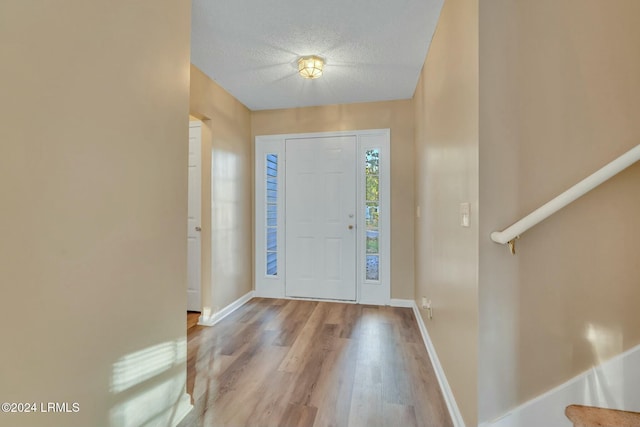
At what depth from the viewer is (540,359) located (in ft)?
3.50

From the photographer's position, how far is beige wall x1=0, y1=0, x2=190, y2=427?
2.64 ft

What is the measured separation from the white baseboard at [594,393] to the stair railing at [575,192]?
623 millimetres

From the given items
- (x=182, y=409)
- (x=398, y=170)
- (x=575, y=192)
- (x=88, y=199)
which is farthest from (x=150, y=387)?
(x=398, y=170)

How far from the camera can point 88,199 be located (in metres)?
1.01

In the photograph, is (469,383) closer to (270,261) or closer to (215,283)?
(215,283)

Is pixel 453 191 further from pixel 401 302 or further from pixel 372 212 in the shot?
pixel 401 302

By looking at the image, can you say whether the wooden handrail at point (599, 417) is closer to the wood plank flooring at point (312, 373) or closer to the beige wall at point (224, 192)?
the wood plank flooring at point (312, 373)

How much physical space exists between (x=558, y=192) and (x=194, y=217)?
309 centimetres

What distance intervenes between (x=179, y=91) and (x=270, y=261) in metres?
2.43

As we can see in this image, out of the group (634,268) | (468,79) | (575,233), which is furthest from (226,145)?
(634,268)

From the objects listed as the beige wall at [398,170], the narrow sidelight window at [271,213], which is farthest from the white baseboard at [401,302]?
the narrow sidelight window at [271,213]

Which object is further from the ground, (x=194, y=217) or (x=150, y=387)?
(x=194, y=217)

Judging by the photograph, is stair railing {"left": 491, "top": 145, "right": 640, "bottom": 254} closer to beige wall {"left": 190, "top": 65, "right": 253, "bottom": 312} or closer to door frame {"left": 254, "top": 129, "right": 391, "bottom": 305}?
door frame {"left": 254, "top": 129, "right": 391, "bottom": 305}

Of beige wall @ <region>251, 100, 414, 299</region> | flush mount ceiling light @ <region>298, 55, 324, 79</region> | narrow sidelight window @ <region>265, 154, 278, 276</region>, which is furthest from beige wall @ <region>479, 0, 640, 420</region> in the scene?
narrow sidelight window @ <region>265, 154, 278, 276</region>
